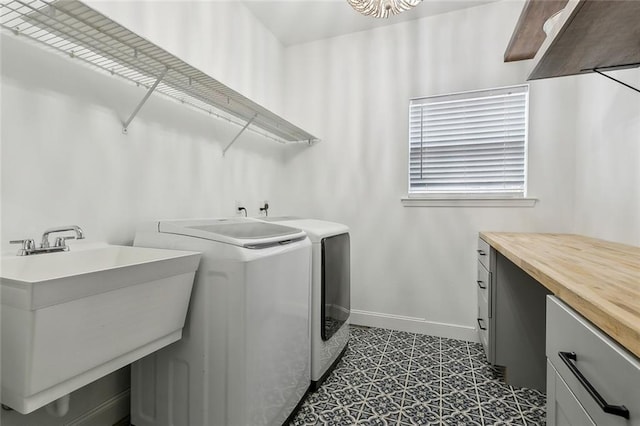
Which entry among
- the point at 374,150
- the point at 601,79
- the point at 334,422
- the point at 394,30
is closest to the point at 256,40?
the point at 394,30

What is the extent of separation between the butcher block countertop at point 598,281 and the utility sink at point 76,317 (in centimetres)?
123

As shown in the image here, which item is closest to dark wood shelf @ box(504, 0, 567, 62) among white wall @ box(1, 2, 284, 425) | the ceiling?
the ceiling

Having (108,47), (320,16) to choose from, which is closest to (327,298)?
(108,47)

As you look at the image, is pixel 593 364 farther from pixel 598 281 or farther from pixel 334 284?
pixel 334 284

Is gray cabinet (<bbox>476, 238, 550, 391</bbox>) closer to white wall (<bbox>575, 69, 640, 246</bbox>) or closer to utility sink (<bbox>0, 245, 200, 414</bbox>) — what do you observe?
white wall (<bbox>575, 69, 640, 246</bbox>)

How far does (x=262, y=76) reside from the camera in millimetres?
2855

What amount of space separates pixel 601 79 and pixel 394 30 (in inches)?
63.6

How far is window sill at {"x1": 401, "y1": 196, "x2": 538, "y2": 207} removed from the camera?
240 centimetres

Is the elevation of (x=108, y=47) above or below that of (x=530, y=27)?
below

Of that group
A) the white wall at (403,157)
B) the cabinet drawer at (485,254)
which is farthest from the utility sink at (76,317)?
the white wall at (403,157)

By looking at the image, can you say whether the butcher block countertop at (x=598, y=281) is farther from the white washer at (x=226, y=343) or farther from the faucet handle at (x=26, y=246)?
the faucet handle at (x=26, y=246)

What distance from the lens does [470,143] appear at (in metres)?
2.61

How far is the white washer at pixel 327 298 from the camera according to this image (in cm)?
183

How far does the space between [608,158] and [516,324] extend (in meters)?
1.13
